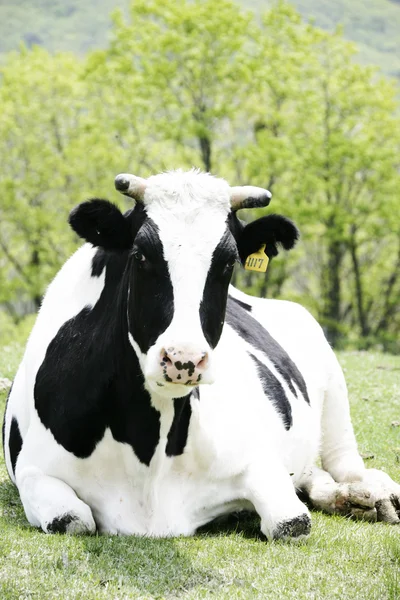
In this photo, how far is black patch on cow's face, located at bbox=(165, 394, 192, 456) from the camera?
22.1 ft

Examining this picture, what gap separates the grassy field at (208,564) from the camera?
519 centimetres

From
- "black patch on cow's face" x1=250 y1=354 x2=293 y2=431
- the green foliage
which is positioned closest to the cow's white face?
"black patch on cow's face" x1=250 y1=354 x2=293 y2=431

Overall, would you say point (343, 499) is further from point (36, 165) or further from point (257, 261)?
point (36, 165)

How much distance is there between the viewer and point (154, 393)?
6.56 m

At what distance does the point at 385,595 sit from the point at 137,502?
6.93ft

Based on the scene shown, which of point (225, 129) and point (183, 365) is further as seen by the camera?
point (225, 129)

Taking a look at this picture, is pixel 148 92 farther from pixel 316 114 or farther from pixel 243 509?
pixel 243 509

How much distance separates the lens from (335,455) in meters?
9.31

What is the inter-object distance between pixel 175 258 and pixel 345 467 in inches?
156

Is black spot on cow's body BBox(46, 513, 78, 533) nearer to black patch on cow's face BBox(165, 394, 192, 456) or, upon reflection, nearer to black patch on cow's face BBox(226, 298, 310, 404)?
black patch on cow's face BBox(165, 394, 192, 456)

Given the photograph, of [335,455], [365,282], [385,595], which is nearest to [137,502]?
[385,595]

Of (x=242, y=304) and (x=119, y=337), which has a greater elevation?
(x=119, y=337)

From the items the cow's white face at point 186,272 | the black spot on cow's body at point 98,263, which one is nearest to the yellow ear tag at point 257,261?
the cow's white face at point 186,272

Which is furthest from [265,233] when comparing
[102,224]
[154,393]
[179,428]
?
[179,428]
